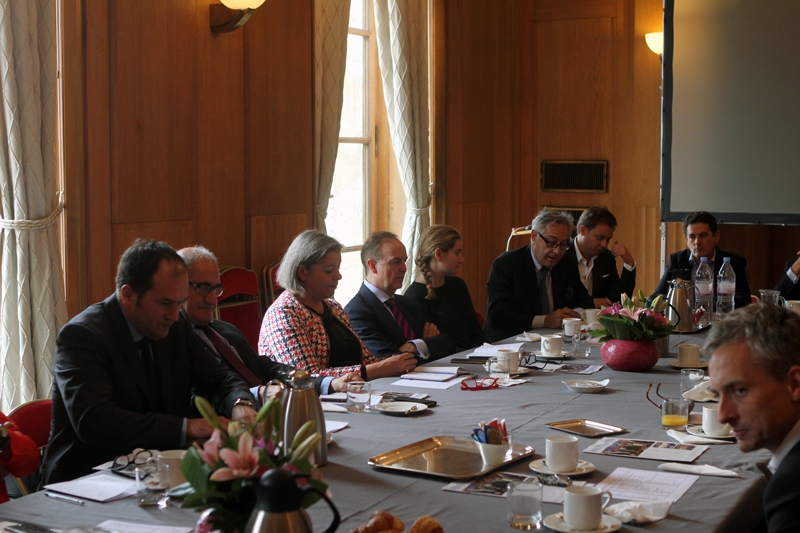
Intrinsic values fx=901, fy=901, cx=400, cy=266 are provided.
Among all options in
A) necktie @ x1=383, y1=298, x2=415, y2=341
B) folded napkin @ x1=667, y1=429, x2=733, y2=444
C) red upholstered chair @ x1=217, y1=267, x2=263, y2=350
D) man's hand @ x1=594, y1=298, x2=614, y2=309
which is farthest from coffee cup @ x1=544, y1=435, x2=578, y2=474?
man's hand @ x1=594, y1=298, x2=614, y2=309

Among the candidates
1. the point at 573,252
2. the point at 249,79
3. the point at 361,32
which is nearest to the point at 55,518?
the point at 249,79

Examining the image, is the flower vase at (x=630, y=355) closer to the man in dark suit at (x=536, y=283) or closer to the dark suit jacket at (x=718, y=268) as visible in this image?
the man in dark suit at (x=536, y=283)

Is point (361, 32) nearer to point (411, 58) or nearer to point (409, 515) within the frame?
point (411, 58)

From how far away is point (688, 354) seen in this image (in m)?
3.63

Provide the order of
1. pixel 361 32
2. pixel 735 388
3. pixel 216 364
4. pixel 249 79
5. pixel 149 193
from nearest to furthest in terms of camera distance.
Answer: pixel 735 388 → pixel 216 364 → pixel 149 193 → pixel 249 79 → pixel 361 32

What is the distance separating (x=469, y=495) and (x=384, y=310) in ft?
6.89

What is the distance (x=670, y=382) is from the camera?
3301mm

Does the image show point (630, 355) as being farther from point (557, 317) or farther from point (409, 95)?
point (409, 95)

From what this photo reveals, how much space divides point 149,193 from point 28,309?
0.90 metres

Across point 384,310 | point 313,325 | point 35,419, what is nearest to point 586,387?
point 313,325

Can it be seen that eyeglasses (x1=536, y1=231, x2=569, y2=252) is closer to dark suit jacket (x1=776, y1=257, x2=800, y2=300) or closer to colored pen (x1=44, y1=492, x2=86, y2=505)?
dark suit jacket (x1=776, y1=257, x2=800, y2=300)

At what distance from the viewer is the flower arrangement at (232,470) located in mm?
1311

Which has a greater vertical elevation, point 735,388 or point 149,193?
point 149,193

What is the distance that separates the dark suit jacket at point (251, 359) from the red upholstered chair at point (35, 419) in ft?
2.36
